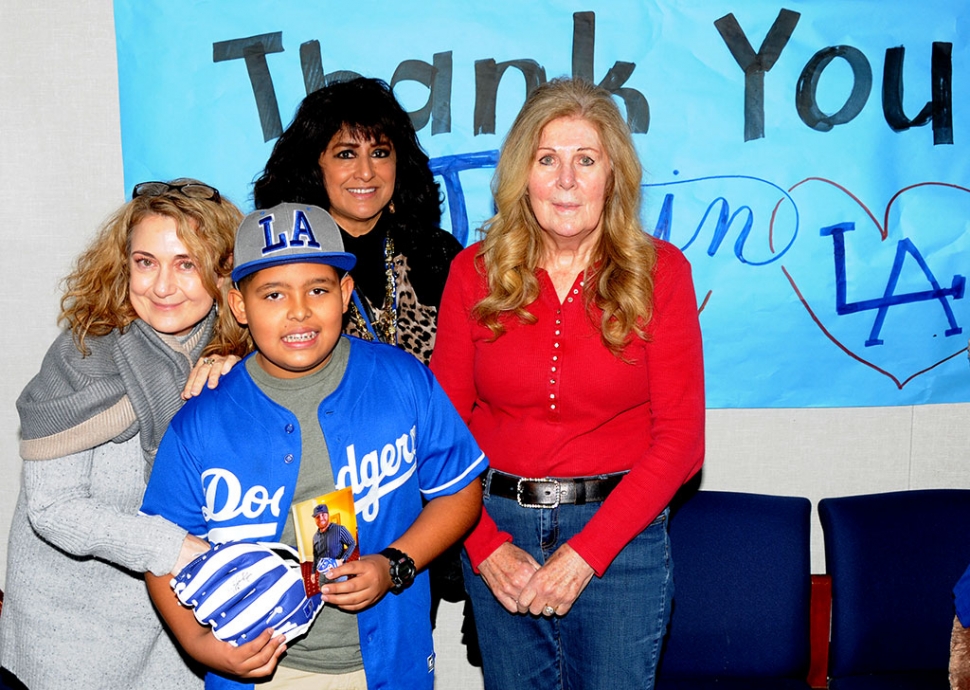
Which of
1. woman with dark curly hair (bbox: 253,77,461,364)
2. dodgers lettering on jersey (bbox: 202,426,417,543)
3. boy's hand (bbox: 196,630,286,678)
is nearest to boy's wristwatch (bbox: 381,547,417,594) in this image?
dodgers lettering on jersey (bbox: 202,426,417,543)

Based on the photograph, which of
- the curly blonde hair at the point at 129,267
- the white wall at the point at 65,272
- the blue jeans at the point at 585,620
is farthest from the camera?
the white wall at the point at 65,272

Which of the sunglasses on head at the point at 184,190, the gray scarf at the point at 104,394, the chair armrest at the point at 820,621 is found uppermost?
the sunglasses on head at the point at 184,190

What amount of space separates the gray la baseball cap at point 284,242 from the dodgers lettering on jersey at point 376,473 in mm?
Answer: 347

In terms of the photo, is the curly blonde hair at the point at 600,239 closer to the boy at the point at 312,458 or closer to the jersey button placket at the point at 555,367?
the jersey button placket at the point at 555,367

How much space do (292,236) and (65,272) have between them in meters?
1.38

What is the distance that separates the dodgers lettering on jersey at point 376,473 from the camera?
1590 mm

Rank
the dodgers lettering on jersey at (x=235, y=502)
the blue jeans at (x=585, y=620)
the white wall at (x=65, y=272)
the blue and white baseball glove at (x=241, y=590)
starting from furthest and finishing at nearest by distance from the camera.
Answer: the white wall at (x=65, y=272) → the blue jeans at (x=585, y=620) → the dodgers lettering on jersey at (x=235, y=502) → the blue and white baseball glove at (x=241, y=590)

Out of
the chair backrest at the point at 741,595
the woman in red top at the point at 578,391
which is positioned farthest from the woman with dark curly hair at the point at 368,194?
the chair backrest at the point at 741,595

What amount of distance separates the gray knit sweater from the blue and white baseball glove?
252 mm

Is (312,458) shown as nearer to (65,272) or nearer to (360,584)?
(360,584)

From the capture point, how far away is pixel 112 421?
166 centimetres

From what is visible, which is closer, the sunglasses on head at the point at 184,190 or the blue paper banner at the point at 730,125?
the sunglasses on head at the point at 184,190

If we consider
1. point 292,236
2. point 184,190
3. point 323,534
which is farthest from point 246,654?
point 184,190

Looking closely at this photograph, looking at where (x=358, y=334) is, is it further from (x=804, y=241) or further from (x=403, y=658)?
(x=804, y=241)
